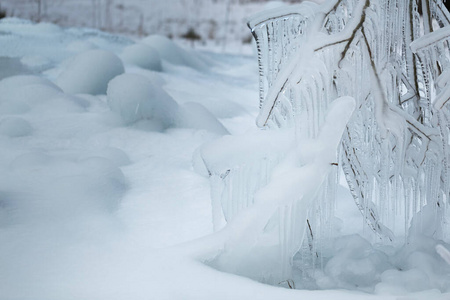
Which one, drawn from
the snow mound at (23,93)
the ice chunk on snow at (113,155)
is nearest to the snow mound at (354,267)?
the ice chunk on snow at (113,155)

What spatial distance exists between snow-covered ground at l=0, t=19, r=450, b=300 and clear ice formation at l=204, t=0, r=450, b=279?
18cm

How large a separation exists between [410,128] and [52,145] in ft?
9.11

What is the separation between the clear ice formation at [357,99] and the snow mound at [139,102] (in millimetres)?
2368

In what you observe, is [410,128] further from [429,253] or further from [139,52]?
[139,52]

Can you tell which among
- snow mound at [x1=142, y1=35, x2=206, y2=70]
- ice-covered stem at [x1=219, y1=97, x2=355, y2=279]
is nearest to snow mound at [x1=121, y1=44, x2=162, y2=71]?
snow mound at [x1=142, y1=35, x2=206, y2=70]

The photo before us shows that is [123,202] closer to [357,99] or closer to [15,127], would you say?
[357,99]

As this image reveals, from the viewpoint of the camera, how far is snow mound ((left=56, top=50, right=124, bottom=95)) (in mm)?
5234

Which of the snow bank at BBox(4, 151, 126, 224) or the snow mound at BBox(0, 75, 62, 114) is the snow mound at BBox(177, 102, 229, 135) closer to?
the snow bank at BBox(4, 151, 126, 224)

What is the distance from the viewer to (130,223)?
2.56 meters

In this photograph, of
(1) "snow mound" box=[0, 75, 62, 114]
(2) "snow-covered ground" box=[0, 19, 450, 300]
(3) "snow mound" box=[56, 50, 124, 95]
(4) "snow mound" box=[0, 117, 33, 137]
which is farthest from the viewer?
(3) "snow mound" box=[56, 50, 124, 95]

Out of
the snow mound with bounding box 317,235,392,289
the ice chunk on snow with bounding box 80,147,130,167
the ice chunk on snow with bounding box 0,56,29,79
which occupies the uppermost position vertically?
the ice chunk on snow with bounding box 0,56,29,79

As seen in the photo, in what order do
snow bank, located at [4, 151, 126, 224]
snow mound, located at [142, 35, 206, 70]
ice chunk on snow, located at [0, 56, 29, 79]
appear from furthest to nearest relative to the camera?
snow mound, located at [142, 35, 206, 70] < ice chunk on snow, located at [0, 56, 29, 79] < snow bank, located at [4, 151, 126, 224]

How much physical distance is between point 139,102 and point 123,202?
5.30 ft

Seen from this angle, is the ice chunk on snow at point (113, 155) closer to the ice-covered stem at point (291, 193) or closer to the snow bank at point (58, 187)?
the snow bank at point (58, 187)
